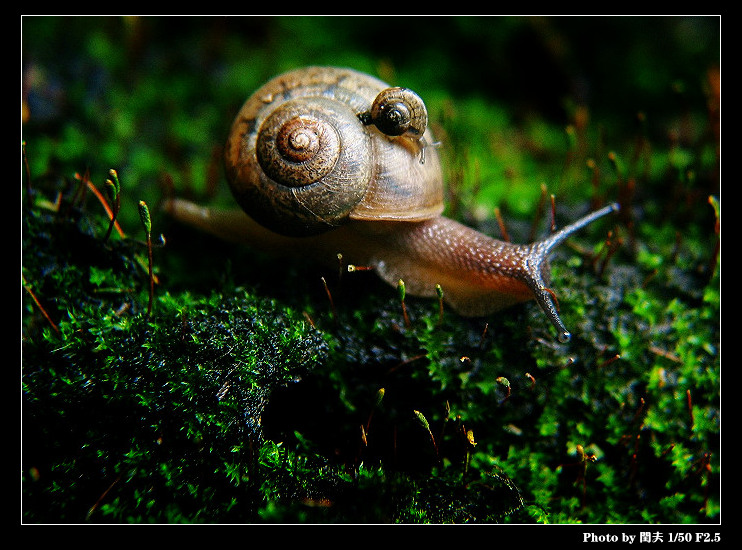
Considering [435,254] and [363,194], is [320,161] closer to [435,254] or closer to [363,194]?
[363,194]


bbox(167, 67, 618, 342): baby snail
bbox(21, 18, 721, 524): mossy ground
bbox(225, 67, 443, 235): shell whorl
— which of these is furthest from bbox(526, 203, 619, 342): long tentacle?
bbox(225, 67, 443, 235): shell whorl

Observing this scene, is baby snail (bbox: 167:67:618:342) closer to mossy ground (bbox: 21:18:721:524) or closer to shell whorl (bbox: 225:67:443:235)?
shell whorl (bbox: 225:67:443:235)

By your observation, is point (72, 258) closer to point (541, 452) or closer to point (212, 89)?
point (212, 89)

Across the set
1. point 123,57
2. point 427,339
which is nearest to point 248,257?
point 427,339

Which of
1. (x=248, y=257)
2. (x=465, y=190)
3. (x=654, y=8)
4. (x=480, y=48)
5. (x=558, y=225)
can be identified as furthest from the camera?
(x=480, y=48)

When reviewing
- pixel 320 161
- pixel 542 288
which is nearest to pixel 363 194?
pixel 320 161

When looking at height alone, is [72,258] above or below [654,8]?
below

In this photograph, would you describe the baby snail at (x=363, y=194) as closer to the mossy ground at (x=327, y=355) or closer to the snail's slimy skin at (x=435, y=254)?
the snail's slimy skin at (x=435, y=254)

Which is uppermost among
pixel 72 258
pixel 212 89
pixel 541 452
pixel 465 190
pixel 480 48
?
pixel 480 48
